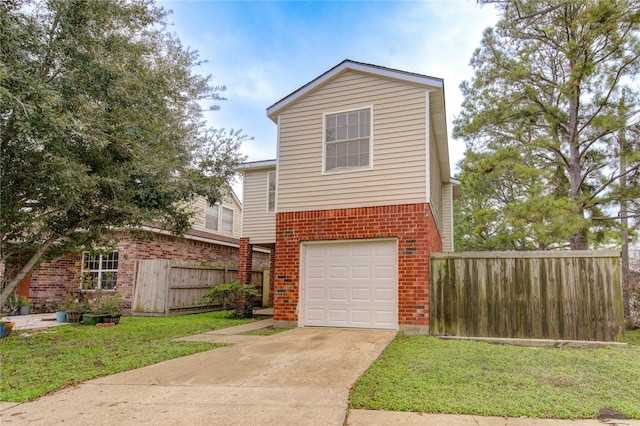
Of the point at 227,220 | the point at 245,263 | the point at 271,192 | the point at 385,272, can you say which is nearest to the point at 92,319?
the point at 245,263

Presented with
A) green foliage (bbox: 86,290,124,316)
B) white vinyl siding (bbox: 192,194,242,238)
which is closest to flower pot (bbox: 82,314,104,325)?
green foliage (bbox: 86,290,124,316)

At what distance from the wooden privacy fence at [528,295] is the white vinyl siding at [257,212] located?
6.82m

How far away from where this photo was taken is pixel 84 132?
6977 millimetres

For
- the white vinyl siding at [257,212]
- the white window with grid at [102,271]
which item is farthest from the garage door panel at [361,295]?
the white window with grid at [102,271]

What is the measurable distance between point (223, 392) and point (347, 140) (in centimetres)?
667

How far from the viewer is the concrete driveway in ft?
12.6

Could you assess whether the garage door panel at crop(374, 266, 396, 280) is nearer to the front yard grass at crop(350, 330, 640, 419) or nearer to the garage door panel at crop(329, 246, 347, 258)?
the garage door panel at crop(329, 246, 347, 258)

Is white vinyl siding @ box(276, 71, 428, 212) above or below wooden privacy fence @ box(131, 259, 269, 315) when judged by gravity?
above

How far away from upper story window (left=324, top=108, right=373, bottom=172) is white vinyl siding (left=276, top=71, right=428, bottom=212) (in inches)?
5.7

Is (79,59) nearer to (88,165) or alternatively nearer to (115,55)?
(115,55)

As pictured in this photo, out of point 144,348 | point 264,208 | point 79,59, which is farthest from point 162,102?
point 264,208

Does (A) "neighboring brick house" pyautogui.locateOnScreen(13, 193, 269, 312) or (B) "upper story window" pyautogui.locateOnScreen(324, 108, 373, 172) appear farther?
(A) "neighboring brick house" pyautogui.locateOnScreen(13, 193, 269, 312)

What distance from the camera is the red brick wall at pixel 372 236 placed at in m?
8.66

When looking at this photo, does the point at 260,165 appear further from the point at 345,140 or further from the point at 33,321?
the point at 33,321
